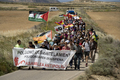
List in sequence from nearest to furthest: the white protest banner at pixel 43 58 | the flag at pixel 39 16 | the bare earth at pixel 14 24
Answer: the white protest banner at pixel 43 58 → the flag at pixel 39 16 → the bare earth at pixel 14 24

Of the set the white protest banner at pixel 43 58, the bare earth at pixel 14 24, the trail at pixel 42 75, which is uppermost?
the bare earth at pixel 14 24

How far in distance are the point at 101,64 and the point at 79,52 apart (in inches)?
45.4

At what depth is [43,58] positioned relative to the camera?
8438mm

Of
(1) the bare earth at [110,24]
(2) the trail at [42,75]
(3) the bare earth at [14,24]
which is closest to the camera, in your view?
(2) the trail at [42,75]

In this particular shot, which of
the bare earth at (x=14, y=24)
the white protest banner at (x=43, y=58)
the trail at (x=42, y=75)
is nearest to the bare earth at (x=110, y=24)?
the bare earth at (x=14, y=24)

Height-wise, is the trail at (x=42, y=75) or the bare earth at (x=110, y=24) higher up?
the bare earth at (x=110, y=24)

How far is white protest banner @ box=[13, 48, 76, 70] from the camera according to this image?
27.2 feet

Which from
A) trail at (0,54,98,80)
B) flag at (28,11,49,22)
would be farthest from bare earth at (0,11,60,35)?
trail at (0,54,98,80)

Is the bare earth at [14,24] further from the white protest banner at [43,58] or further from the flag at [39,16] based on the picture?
the white protest banner at [43,58]

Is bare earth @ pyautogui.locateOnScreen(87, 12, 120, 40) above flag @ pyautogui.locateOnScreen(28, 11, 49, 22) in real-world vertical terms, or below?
below

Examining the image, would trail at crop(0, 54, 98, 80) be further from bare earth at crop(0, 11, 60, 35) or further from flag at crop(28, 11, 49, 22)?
bare earth at crop(0, 11, 60, 35)

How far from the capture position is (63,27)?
54.9 ft

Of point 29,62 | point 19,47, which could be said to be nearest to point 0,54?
point 19,47

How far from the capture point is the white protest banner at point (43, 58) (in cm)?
829
